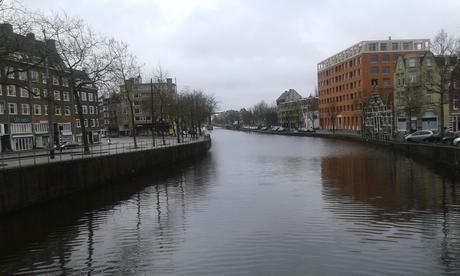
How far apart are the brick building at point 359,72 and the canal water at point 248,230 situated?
8352cm

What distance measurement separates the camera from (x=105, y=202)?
92.4ft

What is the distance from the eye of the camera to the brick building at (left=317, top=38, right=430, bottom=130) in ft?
399

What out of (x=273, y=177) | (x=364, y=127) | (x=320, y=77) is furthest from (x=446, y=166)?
(x=320, y=77)

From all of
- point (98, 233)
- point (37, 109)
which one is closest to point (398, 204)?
point (98, 233)

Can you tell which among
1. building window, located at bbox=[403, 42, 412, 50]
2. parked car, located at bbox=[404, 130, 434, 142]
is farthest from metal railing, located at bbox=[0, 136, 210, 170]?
building window, located at bbox=[403, 42, 412, 50]

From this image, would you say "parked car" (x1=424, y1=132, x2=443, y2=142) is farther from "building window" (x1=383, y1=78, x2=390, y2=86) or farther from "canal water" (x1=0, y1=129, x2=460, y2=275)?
"building window" (x1=383, y1=78, x2=390, y2=86)

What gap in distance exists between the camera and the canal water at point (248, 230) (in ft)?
48.5

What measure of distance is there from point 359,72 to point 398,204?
4147 inches

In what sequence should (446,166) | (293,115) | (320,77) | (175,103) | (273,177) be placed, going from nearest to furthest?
(273,177) → (446,166) → (175,103) → (320,77) → (293,115)

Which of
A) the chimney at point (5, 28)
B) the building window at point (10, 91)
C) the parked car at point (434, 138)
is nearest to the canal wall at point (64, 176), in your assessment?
the chimney at point (5, 28)

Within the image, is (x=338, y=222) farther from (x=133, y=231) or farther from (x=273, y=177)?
(x=273, y=177)

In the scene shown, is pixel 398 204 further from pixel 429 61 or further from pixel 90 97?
pixel 90 97

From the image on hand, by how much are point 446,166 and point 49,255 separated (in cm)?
3411

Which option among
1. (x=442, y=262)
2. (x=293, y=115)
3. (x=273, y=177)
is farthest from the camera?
(x=293, y=115)
